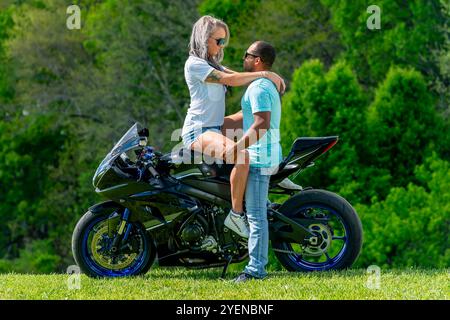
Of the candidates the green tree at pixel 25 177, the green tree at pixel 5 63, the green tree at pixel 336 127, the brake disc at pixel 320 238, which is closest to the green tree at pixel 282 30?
the green tree at pixel 336 127

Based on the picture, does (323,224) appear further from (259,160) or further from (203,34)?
(203,34)

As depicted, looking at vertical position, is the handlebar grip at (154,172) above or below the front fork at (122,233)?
above

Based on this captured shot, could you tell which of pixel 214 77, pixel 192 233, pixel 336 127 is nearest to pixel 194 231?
pixel 192 233

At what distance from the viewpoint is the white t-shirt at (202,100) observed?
863cm

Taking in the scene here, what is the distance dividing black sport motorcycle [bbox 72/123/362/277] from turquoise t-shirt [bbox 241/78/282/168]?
0.46m

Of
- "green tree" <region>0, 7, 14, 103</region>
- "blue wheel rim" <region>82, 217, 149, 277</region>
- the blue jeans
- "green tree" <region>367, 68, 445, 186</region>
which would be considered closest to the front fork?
"blue wheel rim" <region>82, 217, 149, 277</region>

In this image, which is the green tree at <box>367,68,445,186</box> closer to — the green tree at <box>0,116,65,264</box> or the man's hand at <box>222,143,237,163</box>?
the green tree at <box>0,116,65,264</box>

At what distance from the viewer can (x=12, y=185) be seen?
41.8 metres

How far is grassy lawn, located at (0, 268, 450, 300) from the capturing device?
25.2ft

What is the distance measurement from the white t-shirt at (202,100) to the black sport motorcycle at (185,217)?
13.2 inches

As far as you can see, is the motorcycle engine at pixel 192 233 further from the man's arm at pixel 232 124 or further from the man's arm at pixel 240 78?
the man's arm at pixel 240 78

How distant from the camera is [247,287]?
317 inches

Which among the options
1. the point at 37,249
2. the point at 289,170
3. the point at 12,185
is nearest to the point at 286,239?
the point at 289,170

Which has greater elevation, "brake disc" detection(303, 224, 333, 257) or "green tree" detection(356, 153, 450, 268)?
"brake disc" detection(303, 224, 333, 257)
